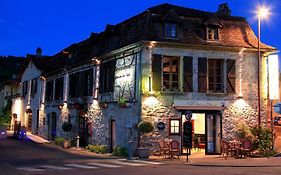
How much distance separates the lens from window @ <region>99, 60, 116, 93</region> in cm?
2425

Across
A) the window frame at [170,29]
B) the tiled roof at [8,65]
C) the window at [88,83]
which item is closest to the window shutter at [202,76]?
the window frame at [170,29]

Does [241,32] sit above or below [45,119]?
above

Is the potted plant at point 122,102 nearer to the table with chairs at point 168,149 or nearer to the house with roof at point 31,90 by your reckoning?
the table with chairs at point 168,149

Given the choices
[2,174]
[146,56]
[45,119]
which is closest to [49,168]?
[2,174]

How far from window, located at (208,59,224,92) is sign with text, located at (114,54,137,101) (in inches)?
168

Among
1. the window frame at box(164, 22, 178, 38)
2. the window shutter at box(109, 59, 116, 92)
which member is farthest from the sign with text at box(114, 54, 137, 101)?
the window frame at box(164, 22, 178, 38)

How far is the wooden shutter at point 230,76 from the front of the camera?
22609 millimetres

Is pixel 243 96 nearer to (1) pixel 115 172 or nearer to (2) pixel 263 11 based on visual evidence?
(2) pixel 263 11

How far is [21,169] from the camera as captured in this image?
629 inches

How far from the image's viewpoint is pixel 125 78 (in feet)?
74.9

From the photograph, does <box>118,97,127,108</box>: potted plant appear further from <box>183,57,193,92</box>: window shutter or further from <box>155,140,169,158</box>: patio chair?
<box>183,57,193,92</box>: window shutter

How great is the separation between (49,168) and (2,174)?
2351mm

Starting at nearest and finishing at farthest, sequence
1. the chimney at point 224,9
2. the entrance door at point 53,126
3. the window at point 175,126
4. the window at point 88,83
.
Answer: the window at point 175,126, the chimney at point 224,9, the window at point 88,83, the entrance door at point 53,126

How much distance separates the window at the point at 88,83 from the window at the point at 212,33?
850cm
